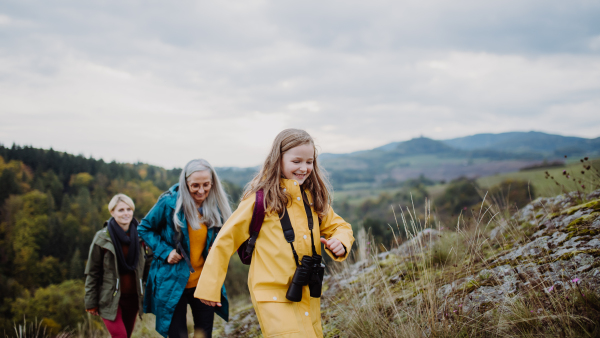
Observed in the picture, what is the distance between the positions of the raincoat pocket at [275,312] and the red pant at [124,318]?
2.26 metres

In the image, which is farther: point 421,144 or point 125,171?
point 421,144

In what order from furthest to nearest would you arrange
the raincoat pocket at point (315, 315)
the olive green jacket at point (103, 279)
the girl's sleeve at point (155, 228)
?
the olive green jacket at point (103, 279)
the girl's sleeve at point (155, 228)
the raincoat pocket at point (315, 315)

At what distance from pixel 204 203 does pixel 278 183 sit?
1374mm

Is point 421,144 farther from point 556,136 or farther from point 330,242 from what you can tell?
point 330,242

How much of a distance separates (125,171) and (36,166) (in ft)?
32.4

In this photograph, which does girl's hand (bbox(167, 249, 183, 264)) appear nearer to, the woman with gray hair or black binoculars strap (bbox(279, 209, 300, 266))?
the woman with gray hair

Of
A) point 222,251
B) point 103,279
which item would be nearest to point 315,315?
point 222,251

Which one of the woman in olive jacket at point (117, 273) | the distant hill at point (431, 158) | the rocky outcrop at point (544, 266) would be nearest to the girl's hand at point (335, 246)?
the rocky outcrop at point (544, 266)

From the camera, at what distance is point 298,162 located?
229cm

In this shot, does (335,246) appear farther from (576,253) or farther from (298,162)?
(576,253)

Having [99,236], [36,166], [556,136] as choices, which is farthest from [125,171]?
[556,136]

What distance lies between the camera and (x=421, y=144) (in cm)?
19600

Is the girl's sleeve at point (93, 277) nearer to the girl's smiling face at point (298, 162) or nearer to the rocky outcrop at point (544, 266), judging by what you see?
the girl's smiling face at point (298, 162)

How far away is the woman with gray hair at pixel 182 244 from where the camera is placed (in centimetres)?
293
